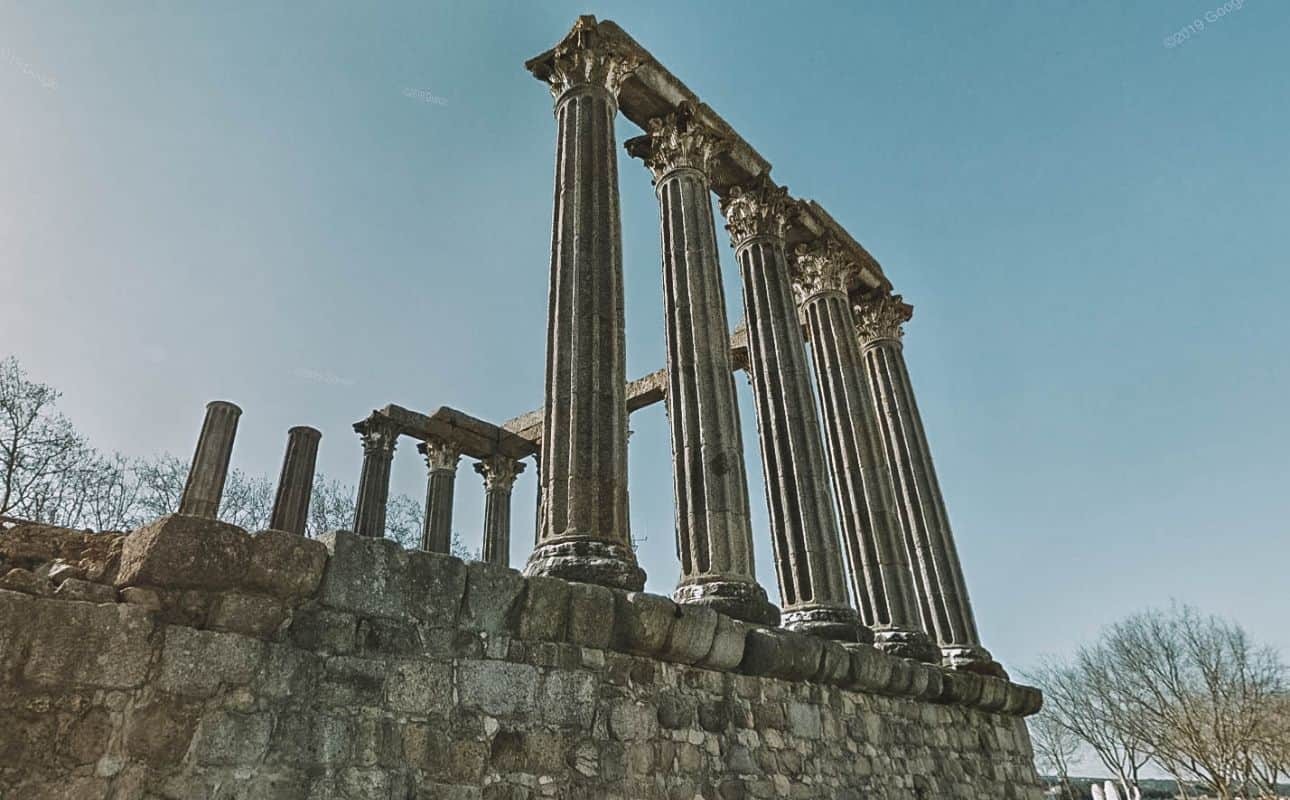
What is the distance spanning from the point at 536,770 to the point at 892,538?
9.37 meters

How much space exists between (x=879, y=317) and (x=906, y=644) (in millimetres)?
8298

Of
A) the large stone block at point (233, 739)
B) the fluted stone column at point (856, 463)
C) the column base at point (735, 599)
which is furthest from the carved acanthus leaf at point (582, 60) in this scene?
the large stone block at point (233, 739)

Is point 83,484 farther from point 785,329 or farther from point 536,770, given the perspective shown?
point 536,770

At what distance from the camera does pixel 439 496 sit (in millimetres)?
21297

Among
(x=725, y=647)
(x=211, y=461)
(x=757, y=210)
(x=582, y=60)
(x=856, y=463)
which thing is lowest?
(x=725, y=647)

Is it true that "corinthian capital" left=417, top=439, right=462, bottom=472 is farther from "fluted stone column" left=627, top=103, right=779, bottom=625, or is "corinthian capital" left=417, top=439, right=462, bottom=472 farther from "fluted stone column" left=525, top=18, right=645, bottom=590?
"fluted stone column" left=525, top=18, right=645, bottom=590

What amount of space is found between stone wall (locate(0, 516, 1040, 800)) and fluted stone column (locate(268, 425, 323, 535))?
12.7 m

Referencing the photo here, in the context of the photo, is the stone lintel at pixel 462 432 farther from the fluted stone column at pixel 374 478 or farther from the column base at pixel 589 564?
the column base at pixel 589 564

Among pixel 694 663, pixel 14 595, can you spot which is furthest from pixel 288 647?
pixel 694 663

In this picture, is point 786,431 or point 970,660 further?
point 970,660

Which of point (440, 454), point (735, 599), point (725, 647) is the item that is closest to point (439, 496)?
point (440, 454)

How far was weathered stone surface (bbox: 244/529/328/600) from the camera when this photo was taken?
4633 mm

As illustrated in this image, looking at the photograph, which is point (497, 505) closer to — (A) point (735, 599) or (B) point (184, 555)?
(A) point (735, 599)

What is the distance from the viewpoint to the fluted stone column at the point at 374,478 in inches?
782
